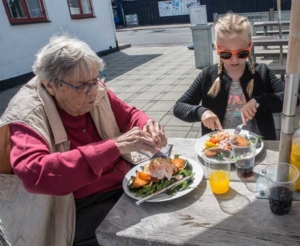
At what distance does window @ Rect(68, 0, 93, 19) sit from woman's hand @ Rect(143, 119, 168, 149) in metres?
9.27

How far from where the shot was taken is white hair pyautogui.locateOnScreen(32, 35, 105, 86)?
140 cm

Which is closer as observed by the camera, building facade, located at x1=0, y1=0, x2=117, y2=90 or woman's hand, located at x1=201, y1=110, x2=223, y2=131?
woman's hand, located at x1=201, y1=110, x2=223, y2=131

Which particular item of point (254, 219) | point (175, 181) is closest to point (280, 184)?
point (254, 219)

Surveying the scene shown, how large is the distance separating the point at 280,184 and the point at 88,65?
103cm

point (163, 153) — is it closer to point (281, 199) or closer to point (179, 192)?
point (179, 192)

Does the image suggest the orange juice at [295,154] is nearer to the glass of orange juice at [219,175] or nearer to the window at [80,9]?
the glass of orange juice at [219,175]

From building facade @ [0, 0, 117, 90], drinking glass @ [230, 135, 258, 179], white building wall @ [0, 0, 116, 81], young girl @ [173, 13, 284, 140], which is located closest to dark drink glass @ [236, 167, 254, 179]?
drinking glass @ [230, 135, 258, 179]

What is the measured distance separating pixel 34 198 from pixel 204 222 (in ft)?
2.67

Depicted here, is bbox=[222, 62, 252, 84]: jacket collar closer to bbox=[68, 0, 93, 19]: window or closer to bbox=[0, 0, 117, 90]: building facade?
bbox=[0, 0, 117, 90]: building facade

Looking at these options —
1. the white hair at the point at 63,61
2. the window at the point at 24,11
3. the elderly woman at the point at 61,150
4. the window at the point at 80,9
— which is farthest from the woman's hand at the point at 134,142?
the window at the point at 80,9

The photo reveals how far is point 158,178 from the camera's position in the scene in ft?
4.33

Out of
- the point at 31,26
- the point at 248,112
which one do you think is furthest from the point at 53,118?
the point at 31,26

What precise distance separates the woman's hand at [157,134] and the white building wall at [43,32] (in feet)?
17.9

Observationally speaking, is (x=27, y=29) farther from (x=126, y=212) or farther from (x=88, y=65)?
(x=126, y=212)
